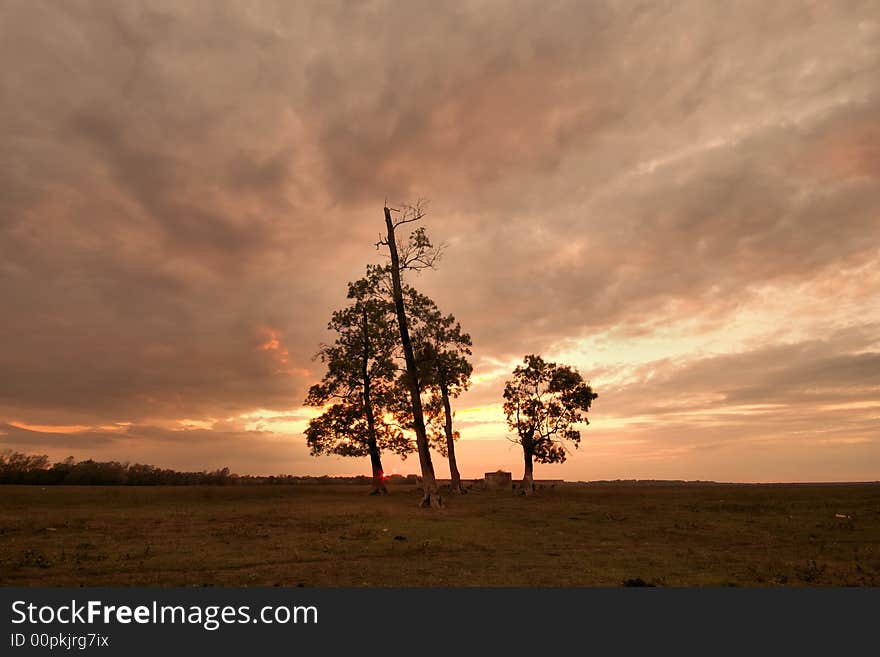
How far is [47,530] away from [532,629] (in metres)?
22.0

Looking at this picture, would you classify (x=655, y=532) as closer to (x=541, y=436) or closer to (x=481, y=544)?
(x=481, y=544)

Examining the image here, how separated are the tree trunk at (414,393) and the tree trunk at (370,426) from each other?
11.3m

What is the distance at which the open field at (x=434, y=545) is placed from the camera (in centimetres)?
1459

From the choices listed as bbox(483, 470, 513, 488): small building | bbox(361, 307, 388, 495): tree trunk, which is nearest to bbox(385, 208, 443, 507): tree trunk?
bbox(361, 307, 388, 495): tree trunk

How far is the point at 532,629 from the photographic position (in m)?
9.57

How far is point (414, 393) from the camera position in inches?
1591

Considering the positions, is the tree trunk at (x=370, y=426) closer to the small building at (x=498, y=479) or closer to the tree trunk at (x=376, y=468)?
the tree trunk at (x=376, y=468)

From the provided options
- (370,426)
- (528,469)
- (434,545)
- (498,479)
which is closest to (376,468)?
(370,426)

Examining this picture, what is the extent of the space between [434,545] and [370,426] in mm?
32936

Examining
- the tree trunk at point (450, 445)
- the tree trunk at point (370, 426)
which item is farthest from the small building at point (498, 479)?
the tree trunk at point (370, 426)

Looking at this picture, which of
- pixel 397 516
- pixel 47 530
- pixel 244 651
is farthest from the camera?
pixel 397 516

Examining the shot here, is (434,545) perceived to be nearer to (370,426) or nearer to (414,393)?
(414,393)

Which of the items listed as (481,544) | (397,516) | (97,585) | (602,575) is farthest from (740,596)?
(397,516)

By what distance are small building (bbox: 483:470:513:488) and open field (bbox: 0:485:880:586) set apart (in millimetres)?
32290
